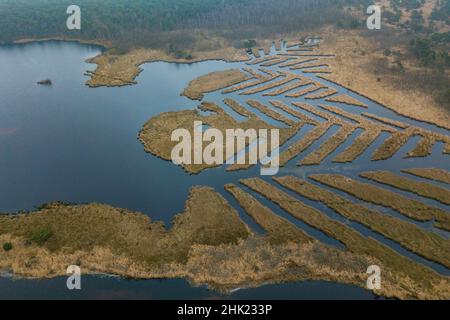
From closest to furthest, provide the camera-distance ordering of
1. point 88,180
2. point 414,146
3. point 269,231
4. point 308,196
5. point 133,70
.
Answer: point 269,231
point 308,196
point 88,180
point 414,146
point 133,70

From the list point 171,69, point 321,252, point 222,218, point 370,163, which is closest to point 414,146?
point 370,163

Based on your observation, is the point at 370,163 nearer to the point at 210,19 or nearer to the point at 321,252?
the point at 321,252

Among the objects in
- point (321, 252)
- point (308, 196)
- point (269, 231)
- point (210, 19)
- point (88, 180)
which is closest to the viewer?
point (321, 252)

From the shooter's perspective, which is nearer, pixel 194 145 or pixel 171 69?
pixel 194 145
